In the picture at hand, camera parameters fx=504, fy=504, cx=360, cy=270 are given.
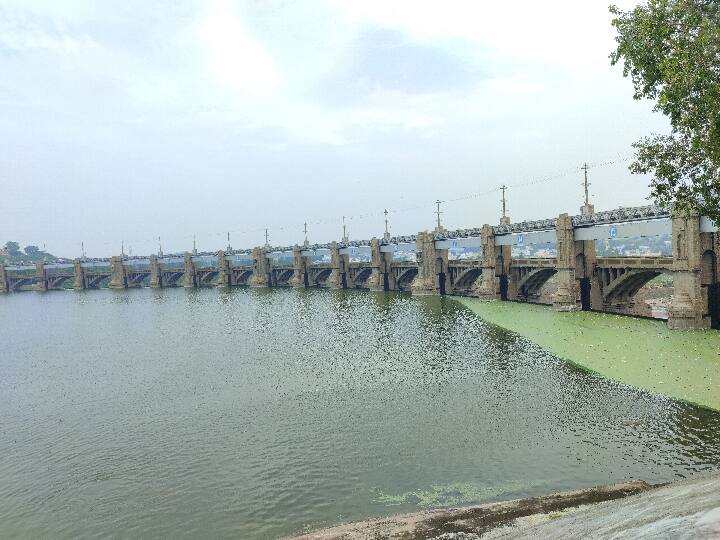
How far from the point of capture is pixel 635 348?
37.3 m

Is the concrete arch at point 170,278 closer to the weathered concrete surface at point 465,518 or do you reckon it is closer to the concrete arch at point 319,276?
the concrete arch at point 319,276

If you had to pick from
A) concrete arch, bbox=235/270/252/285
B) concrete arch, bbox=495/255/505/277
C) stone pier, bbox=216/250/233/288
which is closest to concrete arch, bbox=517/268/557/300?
concrete arch, bbox=495/255/505/277

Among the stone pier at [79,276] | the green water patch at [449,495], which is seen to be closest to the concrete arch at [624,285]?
the green water patch at [449,495]

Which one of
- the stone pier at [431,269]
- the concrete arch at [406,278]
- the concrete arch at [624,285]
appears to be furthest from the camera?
the concrete arch at [406,278]

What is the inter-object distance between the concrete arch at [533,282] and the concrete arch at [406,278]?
30.5 meters

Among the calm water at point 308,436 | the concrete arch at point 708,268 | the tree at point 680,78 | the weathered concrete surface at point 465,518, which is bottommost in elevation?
the calm water at point 308,436

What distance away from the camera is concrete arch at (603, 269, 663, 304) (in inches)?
2173

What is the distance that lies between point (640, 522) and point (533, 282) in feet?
225

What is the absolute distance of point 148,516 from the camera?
17281 mm

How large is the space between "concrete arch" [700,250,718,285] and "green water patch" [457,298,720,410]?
4551 mm

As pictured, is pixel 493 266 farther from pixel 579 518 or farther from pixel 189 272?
pixel 189 272

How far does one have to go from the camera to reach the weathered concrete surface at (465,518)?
544 inches

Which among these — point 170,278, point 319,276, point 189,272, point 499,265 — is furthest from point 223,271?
point 499,265

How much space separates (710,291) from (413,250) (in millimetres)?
61039
